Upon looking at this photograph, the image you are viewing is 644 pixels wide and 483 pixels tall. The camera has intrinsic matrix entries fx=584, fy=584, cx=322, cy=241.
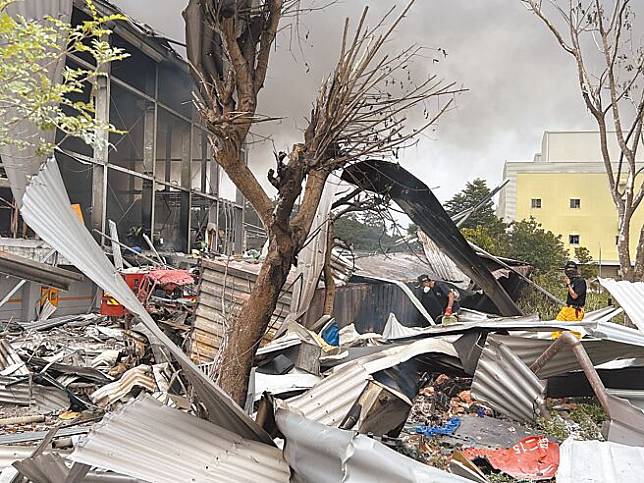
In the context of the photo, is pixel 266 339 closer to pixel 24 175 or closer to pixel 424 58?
pixel 424 58

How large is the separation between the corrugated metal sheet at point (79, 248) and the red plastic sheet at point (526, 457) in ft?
4.42

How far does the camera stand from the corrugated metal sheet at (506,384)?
134 inches

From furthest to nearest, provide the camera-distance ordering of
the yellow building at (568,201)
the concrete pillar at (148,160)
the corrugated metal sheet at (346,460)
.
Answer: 1. the yellow building at (568,201)
2. the concrete pillar at (148,160)
3. the corrugated metal sheet at (346,460)

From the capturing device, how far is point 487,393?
3.56 meters

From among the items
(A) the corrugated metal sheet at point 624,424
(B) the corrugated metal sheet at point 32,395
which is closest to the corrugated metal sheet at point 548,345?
(A) the corrugated metal sheet at point 624,424

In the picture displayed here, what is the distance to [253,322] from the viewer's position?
3551mm

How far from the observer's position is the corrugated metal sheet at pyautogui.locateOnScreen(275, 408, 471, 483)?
181 centimetres

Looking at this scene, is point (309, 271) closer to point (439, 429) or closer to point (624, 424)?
point (439, 429)

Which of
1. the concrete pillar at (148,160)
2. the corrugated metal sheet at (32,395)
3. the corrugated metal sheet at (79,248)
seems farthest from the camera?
the concrete pillar at (148,160)

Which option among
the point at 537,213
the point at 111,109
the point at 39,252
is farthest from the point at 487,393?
the point at 537,213

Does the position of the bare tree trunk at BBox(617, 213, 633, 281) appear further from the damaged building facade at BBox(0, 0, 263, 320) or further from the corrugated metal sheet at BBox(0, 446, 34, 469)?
the corrugated metal sheet at BBox(0, 446, 34, 469)

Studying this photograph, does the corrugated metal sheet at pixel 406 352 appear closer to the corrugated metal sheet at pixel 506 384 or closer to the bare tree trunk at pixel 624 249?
the corrugated metal sheet at pixel 506 384

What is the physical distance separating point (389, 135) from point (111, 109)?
49.0ft

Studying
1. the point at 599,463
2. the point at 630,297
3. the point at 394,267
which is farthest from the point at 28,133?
the point at 599,463
